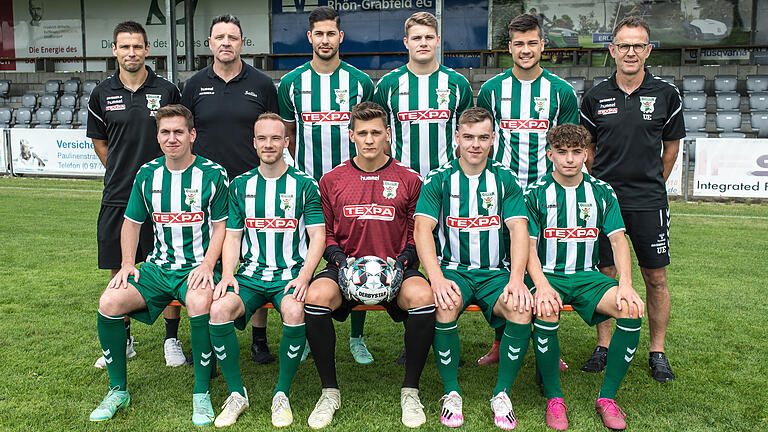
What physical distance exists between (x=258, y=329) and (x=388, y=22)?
59.2 ft

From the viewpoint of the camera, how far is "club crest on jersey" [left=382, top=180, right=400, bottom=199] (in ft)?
11.4

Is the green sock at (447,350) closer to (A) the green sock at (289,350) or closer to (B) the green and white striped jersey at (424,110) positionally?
(A) the green sock at (289,350)

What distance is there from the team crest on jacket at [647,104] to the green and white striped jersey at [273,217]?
6.61 feet

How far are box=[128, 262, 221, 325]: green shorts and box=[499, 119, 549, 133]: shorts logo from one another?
2.00 m

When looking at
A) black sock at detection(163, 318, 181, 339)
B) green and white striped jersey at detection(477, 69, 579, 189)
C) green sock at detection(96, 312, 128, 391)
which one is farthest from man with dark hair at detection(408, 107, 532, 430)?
black sock at detection(163, 318, 181, 339)

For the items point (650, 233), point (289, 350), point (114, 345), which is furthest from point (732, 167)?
point (114, 345)

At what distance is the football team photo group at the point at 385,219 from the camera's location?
10.2 feet

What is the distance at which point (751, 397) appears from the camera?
3312 mm

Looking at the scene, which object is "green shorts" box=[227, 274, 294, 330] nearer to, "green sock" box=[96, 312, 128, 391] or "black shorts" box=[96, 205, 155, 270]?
"green sock" box=[96, 312, 128, 391]

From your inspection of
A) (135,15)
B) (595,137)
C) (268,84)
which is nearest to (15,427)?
(268,84)

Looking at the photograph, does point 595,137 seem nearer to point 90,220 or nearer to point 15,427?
point 15,427

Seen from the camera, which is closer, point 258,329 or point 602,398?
point 602,398

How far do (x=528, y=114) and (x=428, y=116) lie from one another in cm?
63

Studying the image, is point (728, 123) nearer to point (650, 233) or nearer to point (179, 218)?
point (650, 233)
